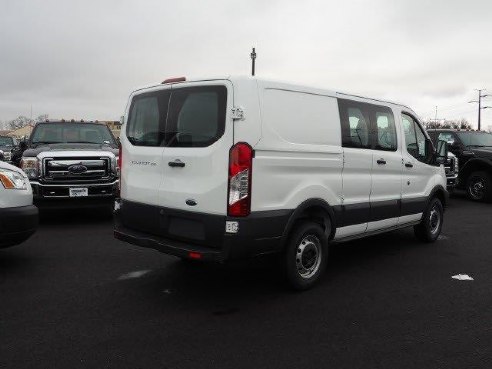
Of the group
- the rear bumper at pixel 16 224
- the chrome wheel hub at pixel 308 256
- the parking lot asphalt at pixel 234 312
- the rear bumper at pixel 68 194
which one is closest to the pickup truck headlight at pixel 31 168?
the rear bumper at pixel 68 194

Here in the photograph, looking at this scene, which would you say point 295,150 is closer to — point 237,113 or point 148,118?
point 237,113

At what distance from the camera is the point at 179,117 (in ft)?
14.8

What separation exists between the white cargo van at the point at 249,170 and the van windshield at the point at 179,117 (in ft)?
0.04

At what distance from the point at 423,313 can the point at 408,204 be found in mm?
2515

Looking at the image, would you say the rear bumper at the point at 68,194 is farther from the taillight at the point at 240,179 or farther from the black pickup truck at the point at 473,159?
the black pickup truck at the point at 473,159

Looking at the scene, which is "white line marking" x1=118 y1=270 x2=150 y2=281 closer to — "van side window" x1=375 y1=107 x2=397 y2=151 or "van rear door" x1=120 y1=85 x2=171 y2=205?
"van rear door" x1=120 y1=85 x2=171 y2=205

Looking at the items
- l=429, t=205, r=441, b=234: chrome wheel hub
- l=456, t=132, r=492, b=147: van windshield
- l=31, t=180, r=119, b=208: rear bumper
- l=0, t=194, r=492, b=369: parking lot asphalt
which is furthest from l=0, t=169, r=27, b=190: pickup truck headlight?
l=456, t=132, r=492, b=147: van windshield

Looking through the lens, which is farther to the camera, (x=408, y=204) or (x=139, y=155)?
(x=408, y=204)

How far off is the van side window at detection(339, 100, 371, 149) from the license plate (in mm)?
4877

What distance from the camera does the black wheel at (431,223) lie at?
7129 mm

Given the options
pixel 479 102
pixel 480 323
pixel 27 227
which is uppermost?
pixel 479 102

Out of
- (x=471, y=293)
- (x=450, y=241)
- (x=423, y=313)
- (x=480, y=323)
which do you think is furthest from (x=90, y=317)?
(x=450, y=241)

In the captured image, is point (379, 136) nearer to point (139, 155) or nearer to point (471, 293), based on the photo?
point (471, 293)

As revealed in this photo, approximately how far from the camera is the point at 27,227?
523 centimetres
